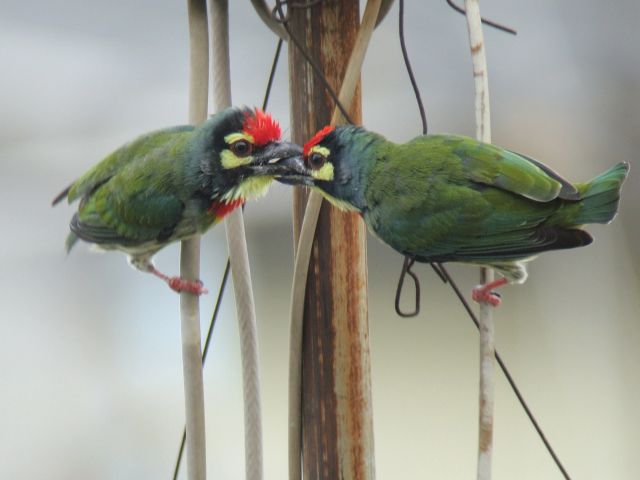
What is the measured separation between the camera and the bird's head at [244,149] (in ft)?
5.58

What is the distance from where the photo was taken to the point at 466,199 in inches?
75.1

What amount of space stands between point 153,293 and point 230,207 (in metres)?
2.43

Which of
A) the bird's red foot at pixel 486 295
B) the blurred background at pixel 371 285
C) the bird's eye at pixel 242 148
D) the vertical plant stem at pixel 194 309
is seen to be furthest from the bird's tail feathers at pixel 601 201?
the blurred background at pixel 371 285

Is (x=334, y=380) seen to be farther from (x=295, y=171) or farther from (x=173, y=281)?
(x=295, y=171)

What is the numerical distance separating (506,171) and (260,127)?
495 millimetres

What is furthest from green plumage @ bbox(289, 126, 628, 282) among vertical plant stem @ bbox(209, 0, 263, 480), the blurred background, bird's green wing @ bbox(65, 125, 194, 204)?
the blurred background

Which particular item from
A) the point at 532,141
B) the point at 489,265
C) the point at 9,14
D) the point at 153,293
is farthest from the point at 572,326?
the point at 9,14

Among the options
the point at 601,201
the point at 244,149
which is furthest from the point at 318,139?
the point at 601,201

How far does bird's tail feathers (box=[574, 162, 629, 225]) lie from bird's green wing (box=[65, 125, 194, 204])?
814 mm

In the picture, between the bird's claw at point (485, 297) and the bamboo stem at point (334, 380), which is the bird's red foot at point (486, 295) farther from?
the bamboo stem at point (334, 380)

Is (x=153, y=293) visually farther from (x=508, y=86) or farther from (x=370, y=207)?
(x=370, y=207)

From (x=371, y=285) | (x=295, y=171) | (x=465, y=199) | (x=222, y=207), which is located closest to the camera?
(x=295, y=171)

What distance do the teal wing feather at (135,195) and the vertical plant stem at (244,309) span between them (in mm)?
131

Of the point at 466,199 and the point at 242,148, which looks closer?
the point at 242,148
